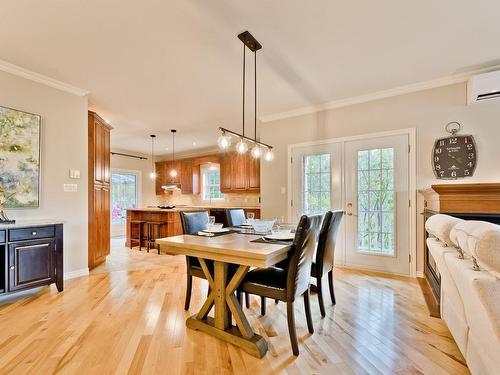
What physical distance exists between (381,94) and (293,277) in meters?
3.07

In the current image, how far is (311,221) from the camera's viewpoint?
185 centimetres

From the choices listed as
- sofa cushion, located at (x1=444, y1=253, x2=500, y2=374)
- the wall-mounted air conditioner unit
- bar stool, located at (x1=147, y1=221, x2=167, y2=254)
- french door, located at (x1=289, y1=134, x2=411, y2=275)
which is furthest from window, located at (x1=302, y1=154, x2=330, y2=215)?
bar stool, located at (x1=147, y1=221, x2=167, y2=254)

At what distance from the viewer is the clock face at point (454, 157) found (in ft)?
10.1

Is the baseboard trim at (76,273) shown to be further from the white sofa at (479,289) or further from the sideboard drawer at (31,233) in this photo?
the white sofa at (479,289)

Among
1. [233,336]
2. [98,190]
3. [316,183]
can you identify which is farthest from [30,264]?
[316,183]

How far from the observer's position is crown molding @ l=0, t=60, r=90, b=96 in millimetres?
2883

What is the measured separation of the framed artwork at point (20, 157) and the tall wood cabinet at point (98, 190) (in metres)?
0.81

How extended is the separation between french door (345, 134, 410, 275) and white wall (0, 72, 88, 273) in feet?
12.4

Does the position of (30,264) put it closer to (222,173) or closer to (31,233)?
(31,233)

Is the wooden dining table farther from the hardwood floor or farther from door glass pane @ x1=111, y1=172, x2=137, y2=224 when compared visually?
door glass pane @ x1=111, y1=172, x2=137, y2=224

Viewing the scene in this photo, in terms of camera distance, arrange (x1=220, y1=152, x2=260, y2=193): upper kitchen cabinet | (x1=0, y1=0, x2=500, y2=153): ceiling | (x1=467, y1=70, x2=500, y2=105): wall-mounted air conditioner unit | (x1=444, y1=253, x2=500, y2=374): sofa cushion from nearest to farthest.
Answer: (x1=444, y1=253, x2=500, y2=374): sofa cushion
(x1=0, y1=0, x2=500, y2=153): ceiling
(x1=467, y1=70, x2=500, y2=105): wall-mounted air conditioner unit
(x1=220, y1=152, x2=260, y2=193): upper kitchen cabinet

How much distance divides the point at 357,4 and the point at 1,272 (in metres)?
4.10

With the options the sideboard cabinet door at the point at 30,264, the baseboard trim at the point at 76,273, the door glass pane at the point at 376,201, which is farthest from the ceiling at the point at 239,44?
the baseboard trim at the point at 76,273

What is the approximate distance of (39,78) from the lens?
3139 mm
